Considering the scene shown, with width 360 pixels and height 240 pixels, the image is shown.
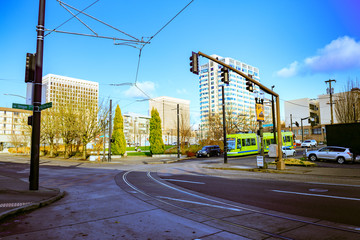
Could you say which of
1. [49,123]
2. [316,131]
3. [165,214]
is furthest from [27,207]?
[316,131]

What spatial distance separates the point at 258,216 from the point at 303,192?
4.54m

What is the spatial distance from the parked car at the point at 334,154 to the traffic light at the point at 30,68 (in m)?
24.6

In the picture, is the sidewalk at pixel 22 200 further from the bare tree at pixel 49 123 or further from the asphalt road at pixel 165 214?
the bare tree at pixel 49 123

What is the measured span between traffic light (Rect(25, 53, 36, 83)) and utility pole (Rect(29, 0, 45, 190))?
0.16m

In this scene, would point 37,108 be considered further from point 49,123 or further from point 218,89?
point 218,89

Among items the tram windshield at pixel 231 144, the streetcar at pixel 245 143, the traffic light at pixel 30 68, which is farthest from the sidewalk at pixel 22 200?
the streetcar at pixel 245 143

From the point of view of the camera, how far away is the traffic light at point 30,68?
9461 millimetres

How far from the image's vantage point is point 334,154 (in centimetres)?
2288

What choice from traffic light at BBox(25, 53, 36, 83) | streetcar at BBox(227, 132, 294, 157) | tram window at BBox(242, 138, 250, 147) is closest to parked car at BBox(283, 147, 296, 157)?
streetcar at BBox(227, 132, 294, 157)

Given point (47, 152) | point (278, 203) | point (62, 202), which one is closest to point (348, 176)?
point (278, 203)

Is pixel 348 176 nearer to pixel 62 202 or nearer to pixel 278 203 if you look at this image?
pixel 278 203

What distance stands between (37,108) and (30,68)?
157 centimetres

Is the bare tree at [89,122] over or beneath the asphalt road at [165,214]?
over

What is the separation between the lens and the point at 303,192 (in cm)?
980
